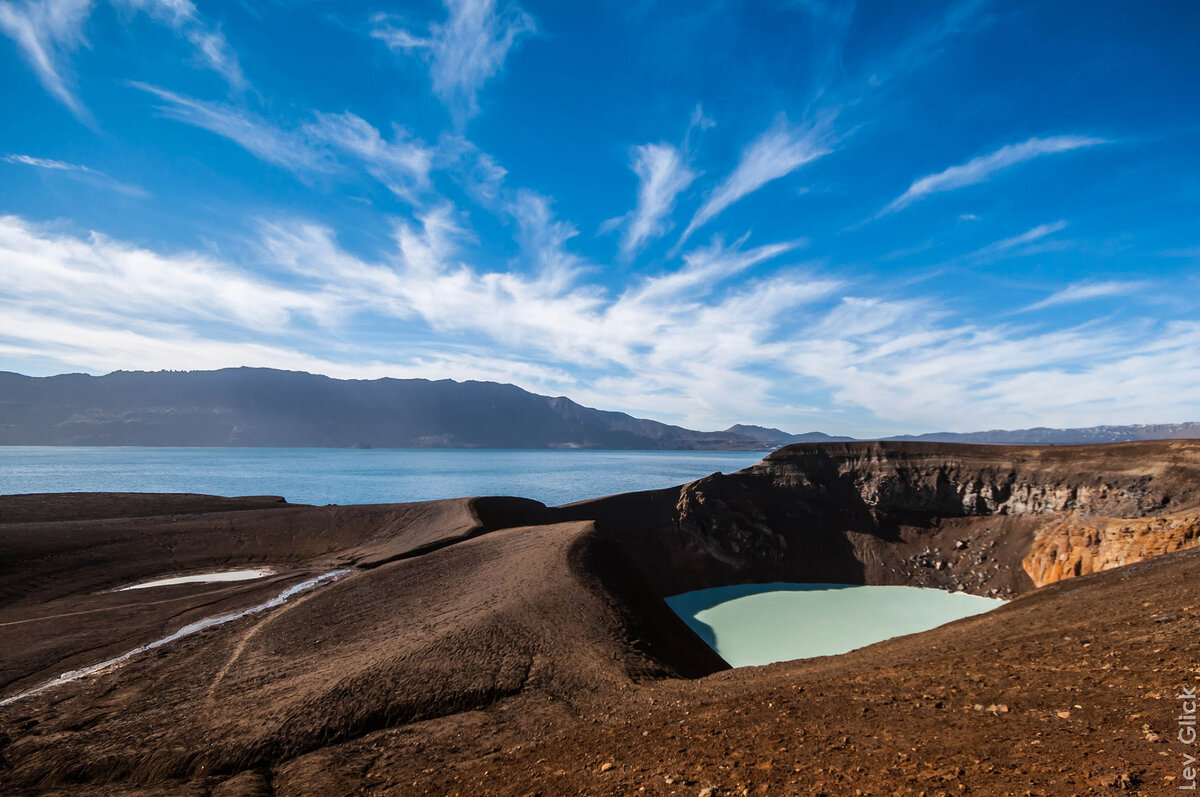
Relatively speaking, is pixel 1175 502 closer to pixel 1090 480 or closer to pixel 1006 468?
pixel 1090 480

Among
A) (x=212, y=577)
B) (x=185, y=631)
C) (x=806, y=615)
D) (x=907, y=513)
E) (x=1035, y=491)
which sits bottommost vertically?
(x=806, y=615)

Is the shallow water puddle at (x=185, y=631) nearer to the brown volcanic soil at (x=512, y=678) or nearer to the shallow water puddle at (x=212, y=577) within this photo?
the brown volcanic soil at (x=512, y=678)

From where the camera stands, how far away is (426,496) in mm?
67625

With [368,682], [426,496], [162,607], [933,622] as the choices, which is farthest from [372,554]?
[426,496]

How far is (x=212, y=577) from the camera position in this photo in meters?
21.6

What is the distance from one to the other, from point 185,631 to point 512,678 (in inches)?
467

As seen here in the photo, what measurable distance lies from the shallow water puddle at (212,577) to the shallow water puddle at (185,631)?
3502mm

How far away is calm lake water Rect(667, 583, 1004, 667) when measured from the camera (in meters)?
23.8

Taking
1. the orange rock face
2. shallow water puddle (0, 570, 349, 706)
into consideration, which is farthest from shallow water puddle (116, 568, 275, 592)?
the orange rock face

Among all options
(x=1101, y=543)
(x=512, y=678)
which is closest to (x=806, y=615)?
(x=1101, y=543)

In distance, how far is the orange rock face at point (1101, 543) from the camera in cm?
2375

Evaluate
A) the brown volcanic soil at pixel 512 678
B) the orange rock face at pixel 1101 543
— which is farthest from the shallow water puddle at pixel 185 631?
the orange rock face at pixel 1101 543

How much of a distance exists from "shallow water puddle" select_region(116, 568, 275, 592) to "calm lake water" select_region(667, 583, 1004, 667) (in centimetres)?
2216

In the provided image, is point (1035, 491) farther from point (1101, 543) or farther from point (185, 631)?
point (185, 631)
